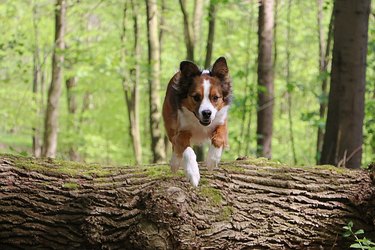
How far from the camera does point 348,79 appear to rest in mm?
7559

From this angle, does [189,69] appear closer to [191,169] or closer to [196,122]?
[196,122]

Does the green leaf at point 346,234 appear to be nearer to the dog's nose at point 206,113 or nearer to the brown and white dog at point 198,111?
the brown and white dog at point 198,111

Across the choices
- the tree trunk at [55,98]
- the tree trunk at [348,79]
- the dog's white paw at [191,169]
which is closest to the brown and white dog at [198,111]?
the dog's white paw at [191,169]

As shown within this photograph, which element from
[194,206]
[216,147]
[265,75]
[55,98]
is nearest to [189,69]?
[216,147]

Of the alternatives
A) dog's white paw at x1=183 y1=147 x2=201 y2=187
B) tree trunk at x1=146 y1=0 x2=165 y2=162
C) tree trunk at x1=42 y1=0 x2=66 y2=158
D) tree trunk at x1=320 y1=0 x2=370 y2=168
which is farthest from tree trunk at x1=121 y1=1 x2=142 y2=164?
dog's white paw at x1=183 y1=147 x2=201 y2=187

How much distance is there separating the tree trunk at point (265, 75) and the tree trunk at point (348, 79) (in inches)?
131

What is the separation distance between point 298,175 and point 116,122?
60.5ft

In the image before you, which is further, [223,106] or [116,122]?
[116,122]

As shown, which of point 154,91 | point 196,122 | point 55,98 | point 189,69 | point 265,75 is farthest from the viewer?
point 154,91

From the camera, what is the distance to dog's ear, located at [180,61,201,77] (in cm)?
486

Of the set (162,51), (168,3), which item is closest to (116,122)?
(162,51)

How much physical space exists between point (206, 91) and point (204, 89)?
0.08 feet

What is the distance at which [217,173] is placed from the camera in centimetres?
566

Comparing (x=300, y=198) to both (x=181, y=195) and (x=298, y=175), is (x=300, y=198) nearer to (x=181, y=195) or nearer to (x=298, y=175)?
(x=298, y=175)
